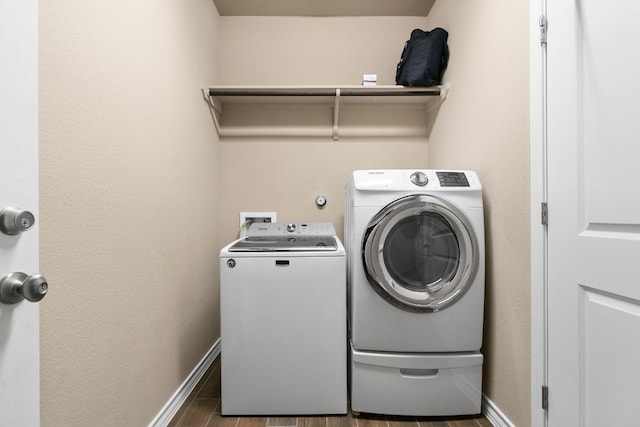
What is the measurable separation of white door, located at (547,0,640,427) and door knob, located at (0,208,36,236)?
1.45 metres

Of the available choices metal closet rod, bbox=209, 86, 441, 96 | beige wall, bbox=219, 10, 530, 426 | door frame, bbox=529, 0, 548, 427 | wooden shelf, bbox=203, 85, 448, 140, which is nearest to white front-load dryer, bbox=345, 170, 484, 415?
beige wall, bbox=219, 10, 530, 426

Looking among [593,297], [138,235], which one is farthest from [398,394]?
→ [138,235]

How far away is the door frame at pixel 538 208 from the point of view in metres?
1.21

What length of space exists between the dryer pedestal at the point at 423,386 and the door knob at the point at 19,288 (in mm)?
1423

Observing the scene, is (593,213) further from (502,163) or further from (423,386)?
(423,386)

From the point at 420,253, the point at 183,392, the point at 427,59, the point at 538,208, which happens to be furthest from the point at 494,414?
the point at 427,59

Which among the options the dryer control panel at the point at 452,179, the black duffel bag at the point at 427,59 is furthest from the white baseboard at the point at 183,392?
the black duffel bag at the point at 427,59

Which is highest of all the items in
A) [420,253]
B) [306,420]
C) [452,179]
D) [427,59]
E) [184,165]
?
[427,59]

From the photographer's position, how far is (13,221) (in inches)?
22.0

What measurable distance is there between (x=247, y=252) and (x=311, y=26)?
1940mm

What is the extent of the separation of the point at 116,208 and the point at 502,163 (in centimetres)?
166

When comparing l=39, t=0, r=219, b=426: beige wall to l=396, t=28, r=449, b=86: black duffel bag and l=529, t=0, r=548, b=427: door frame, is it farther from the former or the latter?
l=529, t=0, r=548, b=427: door frame

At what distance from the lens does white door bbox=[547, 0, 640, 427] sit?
0.89 metres

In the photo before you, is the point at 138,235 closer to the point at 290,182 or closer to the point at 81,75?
the point at 81,75
